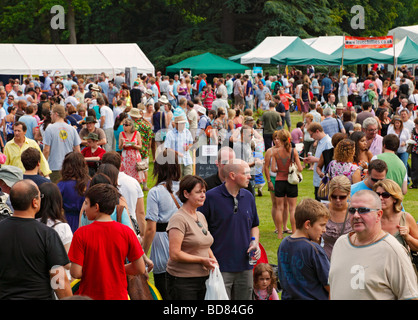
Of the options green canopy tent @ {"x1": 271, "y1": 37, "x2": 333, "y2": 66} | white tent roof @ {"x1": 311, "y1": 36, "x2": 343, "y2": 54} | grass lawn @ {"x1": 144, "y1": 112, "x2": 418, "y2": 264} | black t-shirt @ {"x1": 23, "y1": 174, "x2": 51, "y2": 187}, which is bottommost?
grass lawn @ {"x1": 144, "y1": 112, "x2": 418, "y2": 264}

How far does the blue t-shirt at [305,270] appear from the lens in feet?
15.9

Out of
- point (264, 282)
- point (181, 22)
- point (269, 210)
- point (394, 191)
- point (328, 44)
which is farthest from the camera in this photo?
point (181, 22)

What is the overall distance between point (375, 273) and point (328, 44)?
32758 millimetres

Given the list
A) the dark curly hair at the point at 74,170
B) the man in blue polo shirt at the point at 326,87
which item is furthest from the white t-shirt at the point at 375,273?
the man in blue polo shirt at the point at 326,87

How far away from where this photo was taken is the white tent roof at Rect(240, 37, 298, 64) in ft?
106

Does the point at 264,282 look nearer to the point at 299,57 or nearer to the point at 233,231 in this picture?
the point at 233,231

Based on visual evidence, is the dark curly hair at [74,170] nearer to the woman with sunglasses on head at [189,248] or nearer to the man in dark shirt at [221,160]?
the man in dark shirt at [221,160]

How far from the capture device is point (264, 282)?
638 cm

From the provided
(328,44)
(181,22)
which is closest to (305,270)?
(328,44)

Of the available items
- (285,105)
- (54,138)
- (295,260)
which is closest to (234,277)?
(295,260)

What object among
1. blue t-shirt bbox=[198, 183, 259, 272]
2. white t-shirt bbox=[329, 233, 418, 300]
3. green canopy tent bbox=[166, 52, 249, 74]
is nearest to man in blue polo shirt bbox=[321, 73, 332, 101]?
green canopy tent bbox=[166, 52, 249, 74]

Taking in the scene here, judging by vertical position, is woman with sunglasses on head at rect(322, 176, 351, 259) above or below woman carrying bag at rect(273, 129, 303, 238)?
above

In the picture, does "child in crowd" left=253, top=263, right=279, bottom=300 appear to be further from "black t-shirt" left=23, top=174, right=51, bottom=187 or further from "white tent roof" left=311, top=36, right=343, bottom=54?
"white tent roof" left=311, top=36, right=343, bottom=54

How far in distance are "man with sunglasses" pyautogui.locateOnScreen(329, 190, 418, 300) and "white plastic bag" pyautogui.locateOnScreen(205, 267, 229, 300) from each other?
3.18ft
